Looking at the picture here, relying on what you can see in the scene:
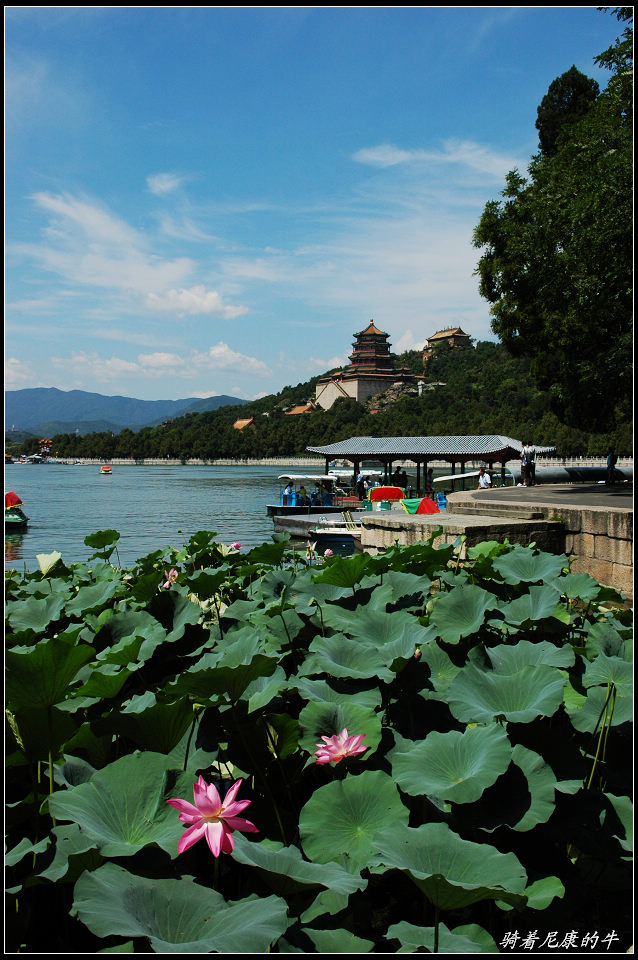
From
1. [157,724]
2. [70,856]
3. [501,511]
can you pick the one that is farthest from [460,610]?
[501,511]

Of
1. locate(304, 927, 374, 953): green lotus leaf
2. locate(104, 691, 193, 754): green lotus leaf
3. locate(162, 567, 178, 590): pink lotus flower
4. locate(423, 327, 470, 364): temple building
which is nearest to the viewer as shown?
locate(304, 927, 374, 953): green lotus leaf

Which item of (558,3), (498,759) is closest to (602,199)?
(558,3)

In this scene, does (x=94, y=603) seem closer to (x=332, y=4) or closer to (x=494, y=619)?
(x=494, y=619)

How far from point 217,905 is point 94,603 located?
160 cm

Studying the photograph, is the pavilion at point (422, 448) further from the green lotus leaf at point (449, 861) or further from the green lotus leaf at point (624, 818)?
the green lotus leaf at point (449, 861)

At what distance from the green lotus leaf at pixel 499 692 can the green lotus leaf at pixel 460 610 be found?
37 centimetres

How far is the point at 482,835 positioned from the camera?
1147 mm

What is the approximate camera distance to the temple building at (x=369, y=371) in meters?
98.8

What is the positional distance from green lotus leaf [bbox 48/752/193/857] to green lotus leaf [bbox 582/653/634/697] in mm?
852

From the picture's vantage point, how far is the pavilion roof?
23.6 metres

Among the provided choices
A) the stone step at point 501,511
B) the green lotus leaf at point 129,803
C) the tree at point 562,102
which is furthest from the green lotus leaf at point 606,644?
the tree at point 562,102

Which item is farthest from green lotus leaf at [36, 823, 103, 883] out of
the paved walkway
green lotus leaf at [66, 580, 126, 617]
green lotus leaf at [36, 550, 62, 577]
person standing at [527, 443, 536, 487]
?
person standing at [527, 443, 536, 487]

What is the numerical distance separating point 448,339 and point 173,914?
124 m

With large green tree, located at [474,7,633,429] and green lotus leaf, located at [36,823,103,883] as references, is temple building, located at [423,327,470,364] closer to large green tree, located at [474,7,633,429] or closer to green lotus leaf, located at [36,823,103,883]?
large green tree, located at [474,7,633,429]
